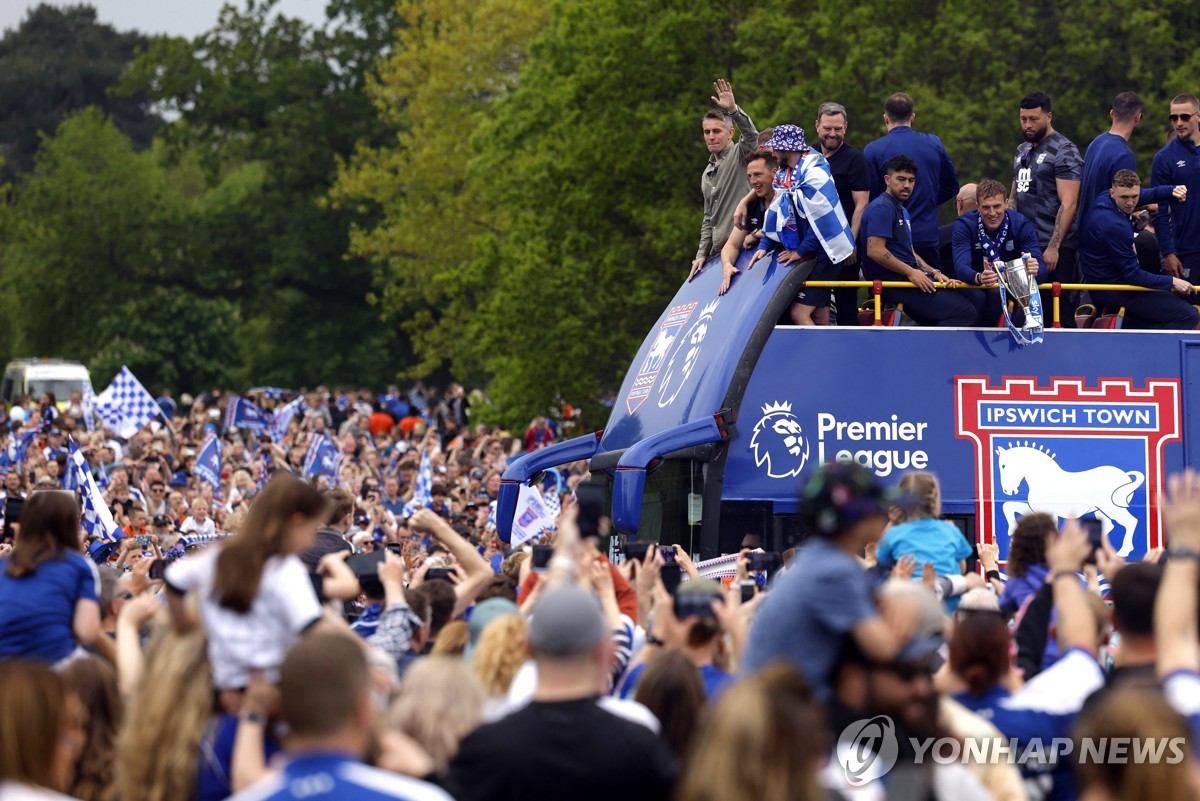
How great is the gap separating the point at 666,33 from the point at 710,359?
17.6 metres

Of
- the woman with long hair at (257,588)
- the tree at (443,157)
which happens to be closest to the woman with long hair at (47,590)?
the woman with long hair at (257,588)

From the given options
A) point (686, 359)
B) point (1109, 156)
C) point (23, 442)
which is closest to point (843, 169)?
point (686, 359)

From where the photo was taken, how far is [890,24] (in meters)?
30.2

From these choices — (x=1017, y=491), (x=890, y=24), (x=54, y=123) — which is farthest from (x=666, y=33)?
(x=54, y=123)

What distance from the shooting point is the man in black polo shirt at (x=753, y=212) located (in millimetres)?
12781

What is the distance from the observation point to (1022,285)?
1218cm

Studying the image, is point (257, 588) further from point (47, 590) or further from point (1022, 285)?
point (1022, 285)

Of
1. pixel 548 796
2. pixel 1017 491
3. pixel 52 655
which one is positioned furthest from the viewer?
pixel 1017 491

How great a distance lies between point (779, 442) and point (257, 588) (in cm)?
655

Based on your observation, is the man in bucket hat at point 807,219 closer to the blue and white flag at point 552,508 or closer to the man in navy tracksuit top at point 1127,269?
the man in navy tracksuit top at point 1127,269

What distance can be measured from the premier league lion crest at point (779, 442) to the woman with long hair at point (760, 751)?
24.7ft

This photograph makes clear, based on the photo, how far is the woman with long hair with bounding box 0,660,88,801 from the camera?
4.64 metres

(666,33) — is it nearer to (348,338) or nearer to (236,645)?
(236,645)

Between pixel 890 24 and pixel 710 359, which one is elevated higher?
pixel 890 24
